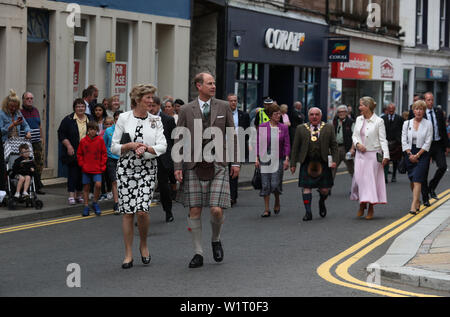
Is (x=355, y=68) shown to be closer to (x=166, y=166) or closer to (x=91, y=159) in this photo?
(x=91, y=159)

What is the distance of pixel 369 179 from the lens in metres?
13.3

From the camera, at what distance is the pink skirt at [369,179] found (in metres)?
13.3

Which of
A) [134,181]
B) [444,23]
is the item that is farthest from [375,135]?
[444,23]

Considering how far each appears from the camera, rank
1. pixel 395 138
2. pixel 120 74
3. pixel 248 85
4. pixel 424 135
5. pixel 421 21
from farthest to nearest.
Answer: pixel 421 21 → pixel 248 85 → pixel 120 74 → pixel 395 138 → pixel 424 135

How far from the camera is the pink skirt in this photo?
43.5ft

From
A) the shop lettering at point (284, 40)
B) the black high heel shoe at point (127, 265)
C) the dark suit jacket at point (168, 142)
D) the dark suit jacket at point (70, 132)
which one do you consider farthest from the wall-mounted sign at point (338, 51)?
the black high heel shoe at point (127, 265)

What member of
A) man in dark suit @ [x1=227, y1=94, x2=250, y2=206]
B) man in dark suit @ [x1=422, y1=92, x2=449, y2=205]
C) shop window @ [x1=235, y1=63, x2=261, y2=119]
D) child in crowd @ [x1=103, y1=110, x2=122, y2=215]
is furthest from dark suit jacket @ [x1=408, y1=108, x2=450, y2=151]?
shop window @ [x1=235, y1=63, x2=261, y2=119]

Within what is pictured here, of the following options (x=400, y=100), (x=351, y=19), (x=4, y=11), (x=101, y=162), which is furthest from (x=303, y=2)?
(x=101, y=162)

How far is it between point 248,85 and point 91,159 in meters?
13.6

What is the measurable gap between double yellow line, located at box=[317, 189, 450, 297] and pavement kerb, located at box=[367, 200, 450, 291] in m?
0.28

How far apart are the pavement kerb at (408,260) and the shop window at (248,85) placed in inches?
555

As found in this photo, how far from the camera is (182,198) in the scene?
29.7 ft

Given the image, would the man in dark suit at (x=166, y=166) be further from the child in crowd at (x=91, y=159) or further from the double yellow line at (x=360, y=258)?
the double yellow line at (x=360, y=258)

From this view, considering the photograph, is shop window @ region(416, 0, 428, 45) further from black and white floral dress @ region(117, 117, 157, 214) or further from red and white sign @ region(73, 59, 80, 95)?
black and white floral dress @ region(117, 117, 157, 214)
